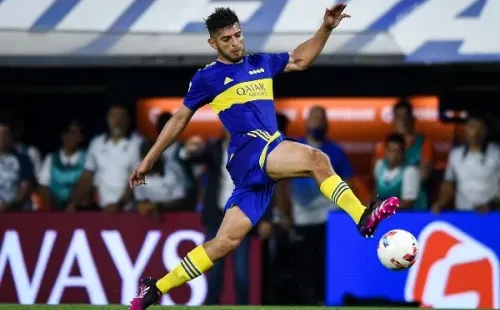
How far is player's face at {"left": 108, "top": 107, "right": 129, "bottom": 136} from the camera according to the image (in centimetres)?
1403

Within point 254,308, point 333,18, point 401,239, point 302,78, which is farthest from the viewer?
point 302,78

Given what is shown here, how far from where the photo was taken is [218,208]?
13477 millimetres

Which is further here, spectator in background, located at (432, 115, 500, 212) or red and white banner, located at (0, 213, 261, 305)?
red and white banner, located at (0, 213, 261, 305)

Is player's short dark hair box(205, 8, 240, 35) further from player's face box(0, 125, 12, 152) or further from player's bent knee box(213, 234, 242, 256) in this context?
player's face box(0, 125, 12, 152)

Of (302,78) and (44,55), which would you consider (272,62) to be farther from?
(302,78)

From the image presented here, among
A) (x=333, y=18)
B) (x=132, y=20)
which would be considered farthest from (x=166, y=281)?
(x=132, y=20)

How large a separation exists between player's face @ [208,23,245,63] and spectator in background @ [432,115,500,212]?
13.7ft

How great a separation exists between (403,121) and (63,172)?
3.80 m

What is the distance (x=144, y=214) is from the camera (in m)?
13.9

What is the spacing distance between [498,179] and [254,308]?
3.65 metres

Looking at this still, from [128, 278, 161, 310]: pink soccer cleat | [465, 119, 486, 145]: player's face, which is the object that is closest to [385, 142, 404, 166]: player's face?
[465, 119, 486, 145]: player's face

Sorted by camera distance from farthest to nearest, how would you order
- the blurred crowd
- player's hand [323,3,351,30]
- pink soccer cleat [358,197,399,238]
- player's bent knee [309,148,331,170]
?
the blurred crowd → player's hand [323,3,351,30] → player's bent knee [309,148,331,170] → pink soccer cleat [358,197,399,238]

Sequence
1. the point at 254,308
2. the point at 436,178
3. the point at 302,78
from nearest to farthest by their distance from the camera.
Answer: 1. the point at 254,308
2. the point at 436,178
3. the point at 302,78

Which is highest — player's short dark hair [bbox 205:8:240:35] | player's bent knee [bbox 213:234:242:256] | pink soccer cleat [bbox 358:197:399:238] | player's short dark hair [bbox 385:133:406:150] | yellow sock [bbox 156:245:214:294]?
player's short dark hair [bbox 205:8:240:35]
